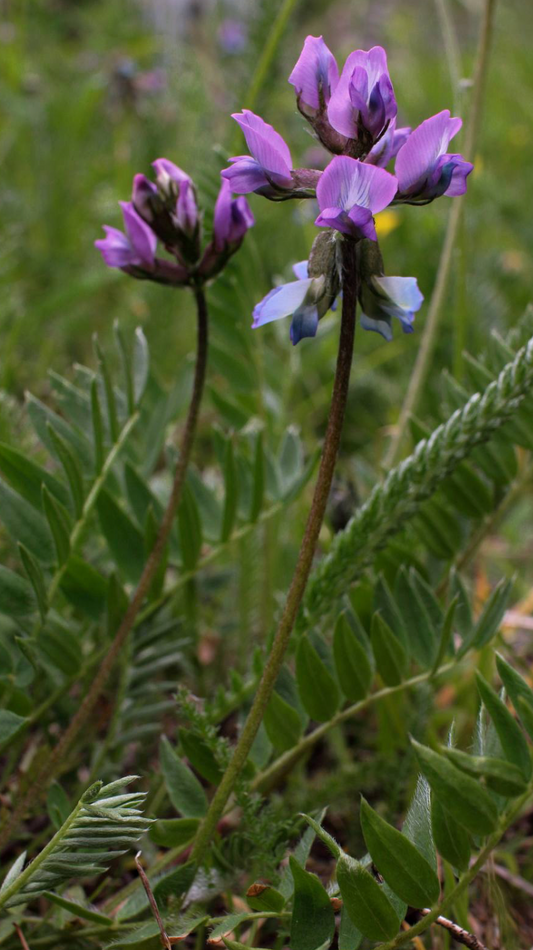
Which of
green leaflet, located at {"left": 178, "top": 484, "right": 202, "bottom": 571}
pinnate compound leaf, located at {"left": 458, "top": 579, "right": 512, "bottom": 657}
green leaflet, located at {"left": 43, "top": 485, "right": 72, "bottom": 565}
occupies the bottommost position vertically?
pinnate compound leaf, located at {"left": 458, "top": 579, "right": 512, "bottom": 657}

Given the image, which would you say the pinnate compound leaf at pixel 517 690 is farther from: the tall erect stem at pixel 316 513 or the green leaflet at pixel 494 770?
the tall erect stem at pixel 316 513

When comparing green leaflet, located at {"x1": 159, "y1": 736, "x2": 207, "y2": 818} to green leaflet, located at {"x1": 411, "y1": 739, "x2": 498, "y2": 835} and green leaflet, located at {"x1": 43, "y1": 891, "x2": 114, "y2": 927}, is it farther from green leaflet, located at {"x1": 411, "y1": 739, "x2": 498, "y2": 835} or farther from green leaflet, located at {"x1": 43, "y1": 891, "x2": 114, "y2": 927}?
green leaflet, located at {"x1": 411, "y1": 739, "x2": 498, "y2": 835}

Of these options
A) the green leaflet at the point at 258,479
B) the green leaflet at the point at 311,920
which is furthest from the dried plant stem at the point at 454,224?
the green leaflet at the point at 311,920

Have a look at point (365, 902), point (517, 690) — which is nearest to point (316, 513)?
point (517, 690)

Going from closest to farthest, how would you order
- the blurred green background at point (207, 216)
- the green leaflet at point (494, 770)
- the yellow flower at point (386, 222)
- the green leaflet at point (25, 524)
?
1. the green leaflet at point (494, 770)
2. the green leaflet at point (25, 524)
3. the blurred green background at point (207, 216)
4. the yellow flower at point (386, 222)

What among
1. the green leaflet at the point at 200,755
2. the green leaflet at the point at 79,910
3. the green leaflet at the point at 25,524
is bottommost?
the green leaflet at the point at 79,910

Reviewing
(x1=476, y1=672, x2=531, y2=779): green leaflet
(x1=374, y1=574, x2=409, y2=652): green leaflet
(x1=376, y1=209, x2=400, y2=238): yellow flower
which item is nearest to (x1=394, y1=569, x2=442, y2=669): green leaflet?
(x1=374, y1=574, x2=409, y2=652): green leaflet

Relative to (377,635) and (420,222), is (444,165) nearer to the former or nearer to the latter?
(377,635)

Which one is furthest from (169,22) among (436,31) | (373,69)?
(373,69)
